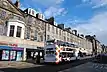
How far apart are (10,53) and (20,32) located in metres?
4.75

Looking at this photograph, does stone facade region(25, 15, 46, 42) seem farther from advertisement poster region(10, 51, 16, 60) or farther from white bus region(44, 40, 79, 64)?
white bus region(44, 40, 79, 64)

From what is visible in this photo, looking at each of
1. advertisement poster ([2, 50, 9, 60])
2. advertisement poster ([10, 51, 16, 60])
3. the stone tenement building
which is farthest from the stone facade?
advertisement poster ([2, 50, 9, 60])

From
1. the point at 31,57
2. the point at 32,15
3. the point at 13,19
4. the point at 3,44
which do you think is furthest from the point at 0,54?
the point at 32,15

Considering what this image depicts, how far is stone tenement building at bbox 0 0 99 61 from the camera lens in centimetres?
2845

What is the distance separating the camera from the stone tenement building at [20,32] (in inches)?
1120

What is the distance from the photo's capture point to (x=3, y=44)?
27.4m

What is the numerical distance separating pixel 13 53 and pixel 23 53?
265cm

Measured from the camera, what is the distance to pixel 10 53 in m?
29.0

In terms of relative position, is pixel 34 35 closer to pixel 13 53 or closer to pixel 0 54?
pixel 13 53

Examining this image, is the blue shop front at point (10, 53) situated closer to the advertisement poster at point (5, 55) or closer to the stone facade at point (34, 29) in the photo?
the advertisement poster at point (5, 55)

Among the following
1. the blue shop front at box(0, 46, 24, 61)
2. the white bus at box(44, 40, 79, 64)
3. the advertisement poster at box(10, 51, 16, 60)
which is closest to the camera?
the white bus at box(44, 40, 79, 64)

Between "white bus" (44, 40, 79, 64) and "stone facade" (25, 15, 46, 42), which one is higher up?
"stone facade" (25, 15, 46, 42)

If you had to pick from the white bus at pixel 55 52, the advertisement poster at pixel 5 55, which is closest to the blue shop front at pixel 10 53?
the advertisement poster at pixel 5 55

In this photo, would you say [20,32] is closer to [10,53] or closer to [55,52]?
[10,53]
